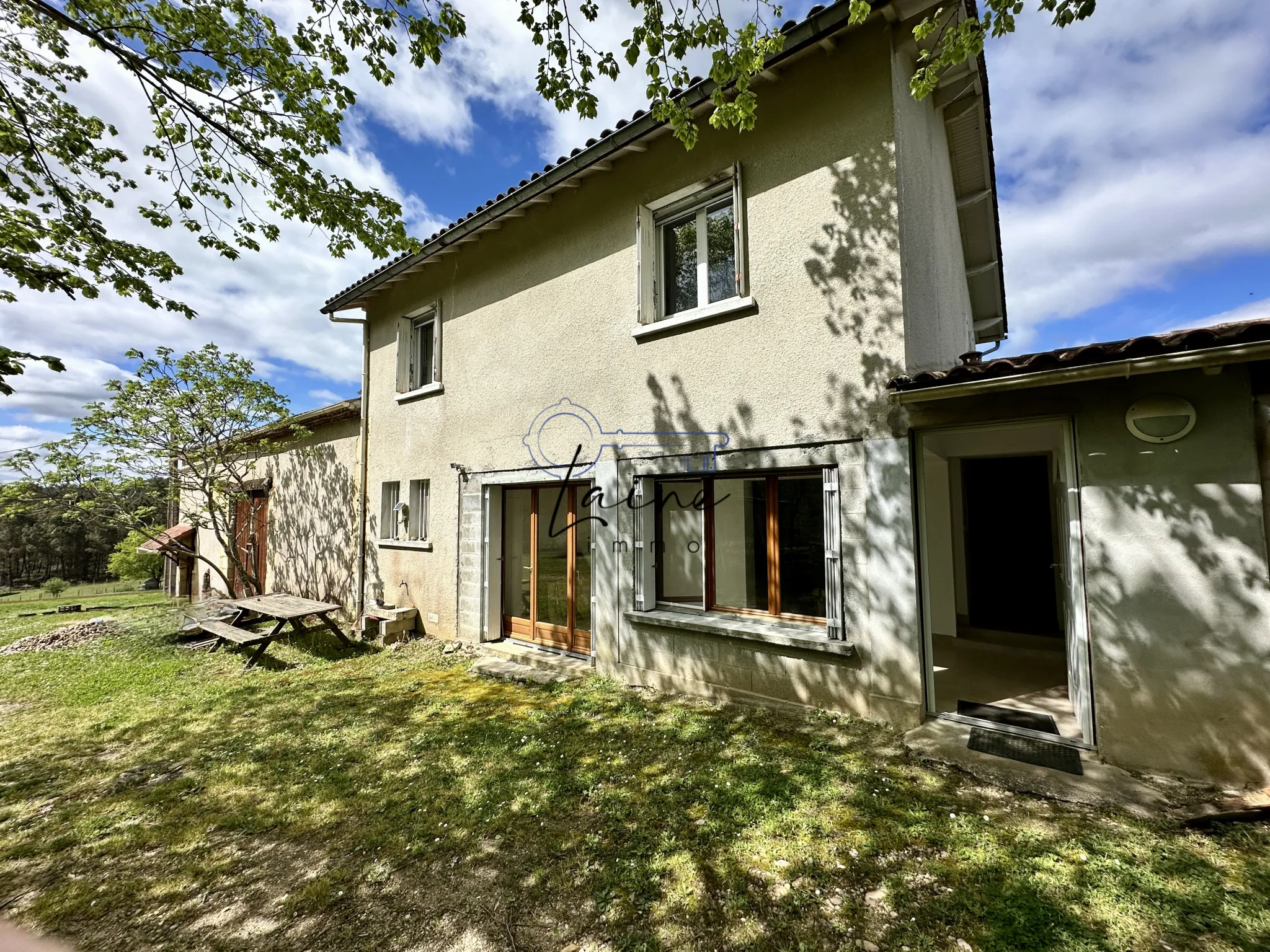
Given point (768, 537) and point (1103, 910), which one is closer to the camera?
Result: point (1103, 910)

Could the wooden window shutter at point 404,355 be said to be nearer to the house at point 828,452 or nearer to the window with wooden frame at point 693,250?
the house at point 828,452

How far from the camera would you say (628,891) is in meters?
2.87

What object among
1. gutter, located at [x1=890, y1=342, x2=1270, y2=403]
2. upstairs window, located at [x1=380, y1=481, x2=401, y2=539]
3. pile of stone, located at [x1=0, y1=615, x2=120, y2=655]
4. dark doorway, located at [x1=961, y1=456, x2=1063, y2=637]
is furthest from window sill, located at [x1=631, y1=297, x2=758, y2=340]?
pile of stone, located at [x1=0, y1=615, x2=120, y2=655]

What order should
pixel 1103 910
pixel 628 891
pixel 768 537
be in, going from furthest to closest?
pixel 768 537 < pixel 628 891 < pixel 1103 910

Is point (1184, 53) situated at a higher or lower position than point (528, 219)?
higher

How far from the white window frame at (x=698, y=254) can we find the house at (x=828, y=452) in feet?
0.13

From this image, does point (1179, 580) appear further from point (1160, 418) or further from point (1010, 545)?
point (1010, 545)

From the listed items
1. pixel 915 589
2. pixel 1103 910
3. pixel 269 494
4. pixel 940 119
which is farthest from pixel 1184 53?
pixel 269 494

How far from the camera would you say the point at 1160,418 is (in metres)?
3.75

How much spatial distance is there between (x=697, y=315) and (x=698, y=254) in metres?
0.94

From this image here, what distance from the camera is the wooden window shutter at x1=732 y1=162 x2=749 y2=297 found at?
5.63 meters

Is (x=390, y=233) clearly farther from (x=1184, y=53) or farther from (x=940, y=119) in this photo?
(x=1184, y=53)

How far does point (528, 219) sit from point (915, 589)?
721cm

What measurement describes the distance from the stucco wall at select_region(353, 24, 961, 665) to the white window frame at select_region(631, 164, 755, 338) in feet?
0.41
